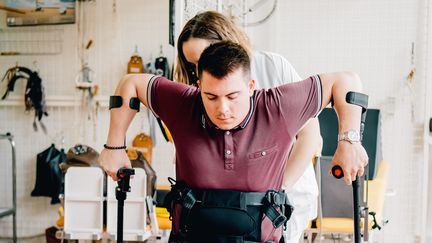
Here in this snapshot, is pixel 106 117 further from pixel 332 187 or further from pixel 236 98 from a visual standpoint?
pixel 236 98

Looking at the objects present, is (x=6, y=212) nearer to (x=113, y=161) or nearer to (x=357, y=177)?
(x=113, y=161)

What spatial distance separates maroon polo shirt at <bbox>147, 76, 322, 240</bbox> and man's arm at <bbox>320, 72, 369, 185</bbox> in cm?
3

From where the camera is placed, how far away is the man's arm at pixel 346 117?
1.16 m

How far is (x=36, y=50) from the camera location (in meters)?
4.33

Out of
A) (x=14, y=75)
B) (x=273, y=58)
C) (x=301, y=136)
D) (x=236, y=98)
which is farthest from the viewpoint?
(x=14, y=75)

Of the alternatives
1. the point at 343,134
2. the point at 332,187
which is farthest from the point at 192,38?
the point at 332,187

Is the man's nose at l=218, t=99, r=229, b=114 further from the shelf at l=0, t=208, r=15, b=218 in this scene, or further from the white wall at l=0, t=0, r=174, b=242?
the shelf at l=0, t=208, r=15, b=218

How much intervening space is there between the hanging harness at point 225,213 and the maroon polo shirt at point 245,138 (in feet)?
0.08

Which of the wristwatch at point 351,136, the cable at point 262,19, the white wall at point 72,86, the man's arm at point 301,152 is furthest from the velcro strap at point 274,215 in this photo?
the cable at point 262,19

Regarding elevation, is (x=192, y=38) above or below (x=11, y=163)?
above

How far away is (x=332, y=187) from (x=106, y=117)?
7.37ft

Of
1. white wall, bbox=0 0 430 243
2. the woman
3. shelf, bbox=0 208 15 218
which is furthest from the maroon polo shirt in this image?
shelf, bbox=0 208 15 218

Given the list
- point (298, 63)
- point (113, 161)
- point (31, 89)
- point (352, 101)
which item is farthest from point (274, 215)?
point (31, 89)

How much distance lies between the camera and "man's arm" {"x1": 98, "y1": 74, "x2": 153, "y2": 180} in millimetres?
1302
